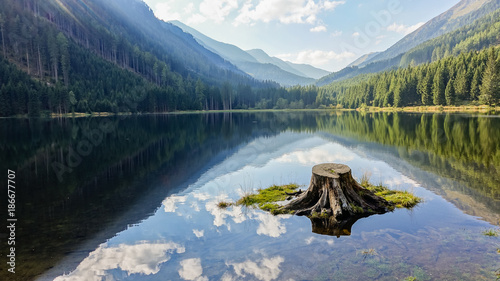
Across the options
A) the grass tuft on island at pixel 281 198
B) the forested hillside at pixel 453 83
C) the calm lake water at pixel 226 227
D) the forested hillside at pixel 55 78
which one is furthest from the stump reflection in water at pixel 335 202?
the forested hillside at pixel 55 78

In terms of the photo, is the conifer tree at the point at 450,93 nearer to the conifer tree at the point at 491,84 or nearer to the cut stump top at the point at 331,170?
the conifer tree at the point at 491,84

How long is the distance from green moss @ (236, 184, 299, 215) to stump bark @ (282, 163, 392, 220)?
0.64 m

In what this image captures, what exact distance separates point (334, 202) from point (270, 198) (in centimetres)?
397

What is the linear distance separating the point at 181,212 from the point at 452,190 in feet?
48.4

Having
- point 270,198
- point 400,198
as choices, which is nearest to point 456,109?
point 400,198

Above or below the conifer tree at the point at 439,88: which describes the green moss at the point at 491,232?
below

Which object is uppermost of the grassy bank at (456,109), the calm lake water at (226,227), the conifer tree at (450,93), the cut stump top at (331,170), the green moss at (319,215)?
the conifer tree at (450,93)

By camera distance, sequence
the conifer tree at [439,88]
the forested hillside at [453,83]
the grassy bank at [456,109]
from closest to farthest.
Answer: the grassy bank at [456,109] < the forested hillside at [453,83] < the conifer tree at [439,88]

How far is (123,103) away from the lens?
137 meters

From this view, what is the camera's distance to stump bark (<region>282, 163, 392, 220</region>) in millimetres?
11759

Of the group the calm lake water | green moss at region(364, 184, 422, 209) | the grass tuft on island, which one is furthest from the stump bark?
green moss at region(364, 184, 422, 209)

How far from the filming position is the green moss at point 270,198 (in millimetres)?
13320

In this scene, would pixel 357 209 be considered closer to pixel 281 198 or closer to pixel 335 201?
pixel 335 201

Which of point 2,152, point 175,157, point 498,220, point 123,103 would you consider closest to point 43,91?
point 123,103
